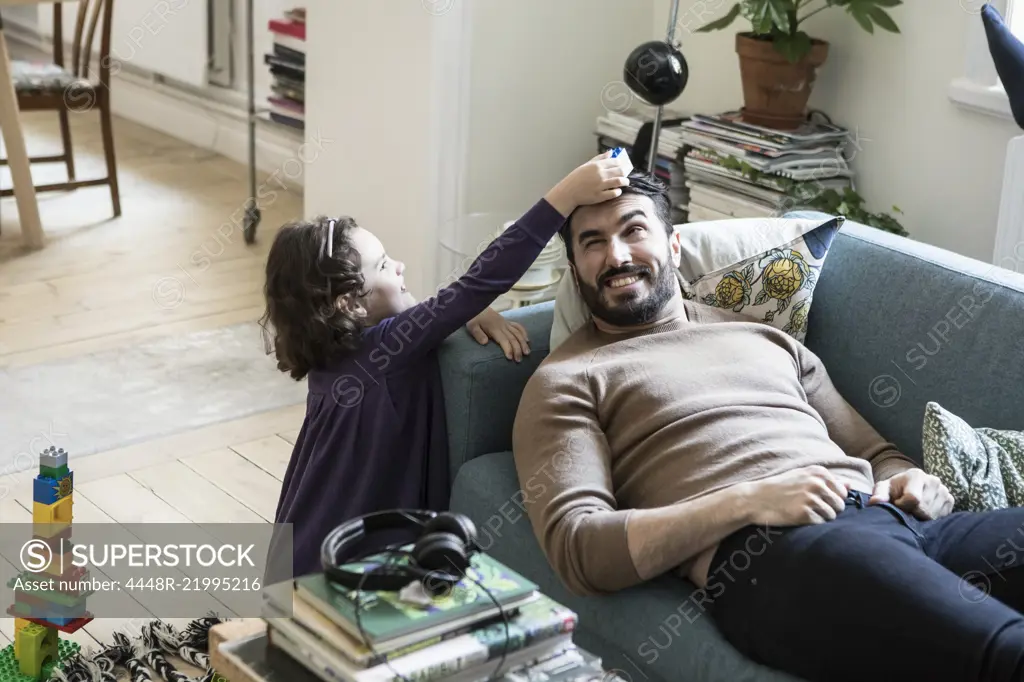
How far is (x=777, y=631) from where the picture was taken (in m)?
1.57

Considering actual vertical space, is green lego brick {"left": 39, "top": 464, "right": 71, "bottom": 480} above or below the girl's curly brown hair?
below

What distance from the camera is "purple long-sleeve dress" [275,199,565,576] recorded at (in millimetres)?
1999

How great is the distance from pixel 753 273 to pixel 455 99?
4.73 ft

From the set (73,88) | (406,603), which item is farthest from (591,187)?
(73,88)

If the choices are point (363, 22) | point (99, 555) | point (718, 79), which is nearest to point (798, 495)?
point (99, 555)

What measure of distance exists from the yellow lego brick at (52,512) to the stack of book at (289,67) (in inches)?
102

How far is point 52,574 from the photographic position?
2.01 meters

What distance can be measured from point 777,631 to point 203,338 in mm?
2393

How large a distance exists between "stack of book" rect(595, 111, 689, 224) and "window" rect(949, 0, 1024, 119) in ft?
2.29

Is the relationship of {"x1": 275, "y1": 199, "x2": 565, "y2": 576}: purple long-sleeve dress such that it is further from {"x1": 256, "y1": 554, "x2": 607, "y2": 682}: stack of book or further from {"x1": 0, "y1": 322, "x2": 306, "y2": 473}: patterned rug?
{"x1": 0, "y1": 322, "x2": 306, "y2": 473}: patterned rug

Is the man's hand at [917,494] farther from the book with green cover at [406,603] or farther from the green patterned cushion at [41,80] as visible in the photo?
the green patterned cushion at [41,80]

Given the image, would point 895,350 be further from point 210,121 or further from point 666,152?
point 210,121

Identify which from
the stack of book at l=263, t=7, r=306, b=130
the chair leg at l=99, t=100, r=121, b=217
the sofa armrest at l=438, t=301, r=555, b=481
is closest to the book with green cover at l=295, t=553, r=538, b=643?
the sofa armrest at l=438, t=301, r=555, b=481

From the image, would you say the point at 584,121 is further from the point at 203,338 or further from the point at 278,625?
the point at 278,625
